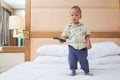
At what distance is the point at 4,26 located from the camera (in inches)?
117

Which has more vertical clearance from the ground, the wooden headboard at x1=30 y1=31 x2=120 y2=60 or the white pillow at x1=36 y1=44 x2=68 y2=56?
the wooden headboard at x1=30 y1=31 x2=120 y2=60

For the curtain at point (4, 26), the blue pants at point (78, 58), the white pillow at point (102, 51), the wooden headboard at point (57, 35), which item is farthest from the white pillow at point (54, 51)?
the curtain at point (4, 26)

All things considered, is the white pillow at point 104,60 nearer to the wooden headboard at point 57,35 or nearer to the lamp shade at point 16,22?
the wooden headboard at point 57,35

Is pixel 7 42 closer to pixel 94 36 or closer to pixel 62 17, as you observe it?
pixel 62 17

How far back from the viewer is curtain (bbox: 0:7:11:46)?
2.93m

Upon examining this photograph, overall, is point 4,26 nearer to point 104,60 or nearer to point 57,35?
point 57,35

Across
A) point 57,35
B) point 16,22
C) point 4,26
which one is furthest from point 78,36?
point 4,26

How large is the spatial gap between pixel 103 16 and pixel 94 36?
291mm

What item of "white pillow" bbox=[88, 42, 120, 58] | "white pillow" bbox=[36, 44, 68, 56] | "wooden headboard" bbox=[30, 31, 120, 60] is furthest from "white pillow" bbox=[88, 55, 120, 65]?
"wooden headboard" bbox=[30, 31, 120, 60]

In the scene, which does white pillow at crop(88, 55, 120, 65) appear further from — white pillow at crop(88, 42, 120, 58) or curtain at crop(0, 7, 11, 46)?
curtain at crop(0, 7, 11, 46)

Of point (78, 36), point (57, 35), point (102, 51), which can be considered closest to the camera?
point (78, 36)

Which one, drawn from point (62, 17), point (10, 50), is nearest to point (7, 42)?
point (10, 50)

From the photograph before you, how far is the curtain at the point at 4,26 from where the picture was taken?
9.61 ft

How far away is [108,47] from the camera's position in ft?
7.43
